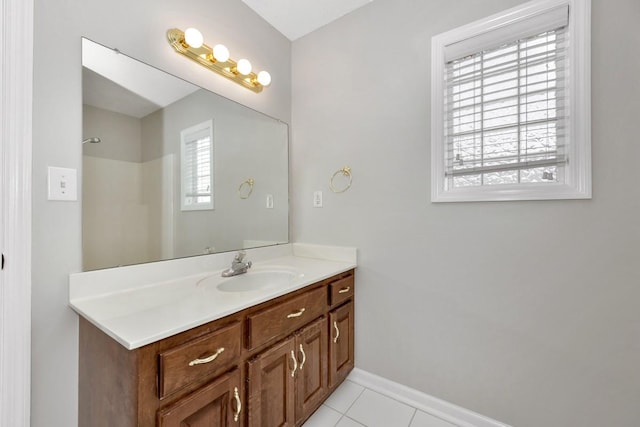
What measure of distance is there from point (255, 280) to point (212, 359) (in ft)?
2.20

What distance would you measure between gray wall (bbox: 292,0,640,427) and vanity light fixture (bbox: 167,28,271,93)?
411 millimetres

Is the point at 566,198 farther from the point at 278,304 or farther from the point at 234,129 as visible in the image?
the point at 234,129

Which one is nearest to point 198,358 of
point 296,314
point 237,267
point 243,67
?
point 296,314

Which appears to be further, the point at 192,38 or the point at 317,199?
the point at 317,199

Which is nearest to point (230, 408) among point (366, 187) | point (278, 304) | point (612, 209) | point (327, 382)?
point (278, 304)

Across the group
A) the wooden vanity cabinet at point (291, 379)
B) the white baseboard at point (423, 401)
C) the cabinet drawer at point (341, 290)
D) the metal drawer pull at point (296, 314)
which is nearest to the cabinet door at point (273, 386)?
the wooden vanity cabinet at point (291, 379)

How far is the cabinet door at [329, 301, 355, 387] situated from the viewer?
58.1 inches

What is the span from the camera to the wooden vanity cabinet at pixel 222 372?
0.73 meters

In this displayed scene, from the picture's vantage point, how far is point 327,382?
56.2 inches

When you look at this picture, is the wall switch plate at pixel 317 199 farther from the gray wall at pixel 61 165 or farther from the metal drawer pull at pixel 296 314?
the gray wall at pixel 61 165

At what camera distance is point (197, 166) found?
4.59ft

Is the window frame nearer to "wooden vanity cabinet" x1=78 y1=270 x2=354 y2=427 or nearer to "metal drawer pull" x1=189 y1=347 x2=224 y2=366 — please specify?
"wooden vanity cabinet" x1=78 y1=270 x2=354 y2=427

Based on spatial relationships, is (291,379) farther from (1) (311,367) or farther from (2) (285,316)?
(2) (285,316)

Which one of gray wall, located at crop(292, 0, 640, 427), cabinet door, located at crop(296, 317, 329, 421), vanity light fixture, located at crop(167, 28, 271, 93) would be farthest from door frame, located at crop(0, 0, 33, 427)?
gray wall, located at crop(292, 0, 640, 427)
